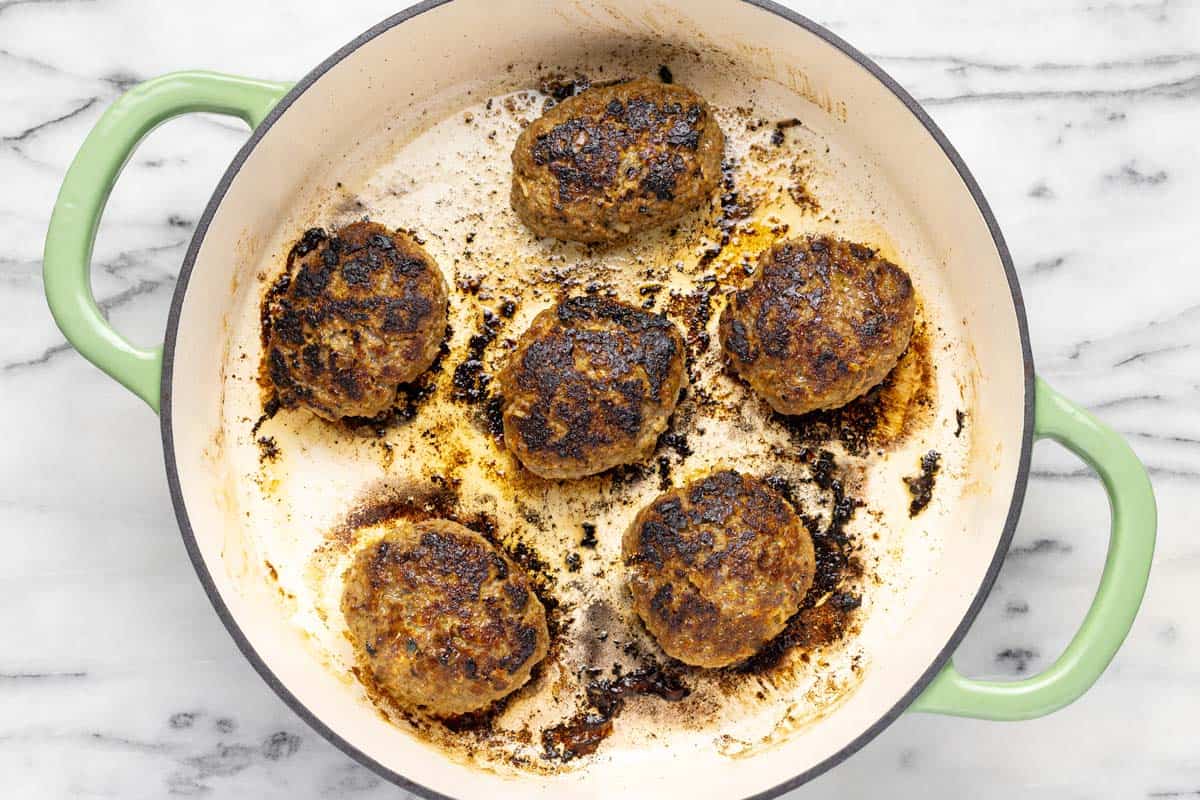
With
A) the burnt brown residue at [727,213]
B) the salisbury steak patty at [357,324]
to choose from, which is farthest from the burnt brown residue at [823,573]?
the salisbury steak patty at [357,324]

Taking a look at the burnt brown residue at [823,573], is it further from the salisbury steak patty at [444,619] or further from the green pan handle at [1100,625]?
the salisbury steak patty at [444,619]

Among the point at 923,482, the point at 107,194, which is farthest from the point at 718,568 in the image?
the point at 107,194

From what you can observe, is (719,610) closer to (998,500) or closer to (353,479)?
(998,500)

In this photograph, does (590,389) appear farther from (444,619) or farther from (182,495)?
(182,495)

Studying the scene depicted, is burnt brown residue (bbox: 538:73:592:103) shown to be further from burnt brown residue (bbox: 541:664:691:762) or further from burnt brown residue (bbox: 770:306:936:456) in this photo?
burnt brown residue (bbox: 541:664:691:762)

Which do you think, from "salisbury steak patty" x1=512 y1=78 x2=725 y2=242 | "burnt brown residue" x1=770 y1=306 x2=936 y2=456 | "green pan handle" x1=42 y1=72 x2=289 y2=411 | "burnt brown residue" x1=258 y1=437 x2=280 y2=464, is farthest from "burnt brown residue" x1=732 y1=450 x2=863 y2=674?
"green pan handle" x1=42 y1=72 x2=289 y2=411

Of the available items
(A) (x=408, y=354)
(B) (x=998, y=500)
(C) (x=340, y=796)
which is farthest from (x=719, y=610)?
(C) (x=340, y=796)
